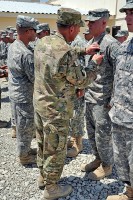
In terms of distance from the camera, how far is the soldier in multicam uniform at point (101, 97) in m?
3.43

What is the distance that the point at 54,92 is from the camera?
311 cm

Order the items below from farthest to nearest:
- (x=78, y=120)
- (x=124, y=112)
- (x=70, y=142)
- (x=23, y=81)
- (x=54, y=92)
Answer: (x=70, y=142) < (x=78, y=120) < (x=23, y=81) < (x=54, y=92) < (x=124, y=112)

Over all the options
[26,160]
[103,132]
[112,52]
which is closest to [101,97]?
[103,132]

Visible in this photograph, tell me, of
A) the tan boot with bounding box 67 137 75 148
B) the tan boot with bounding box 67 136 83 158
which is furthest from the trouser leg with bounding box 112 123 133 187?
the tan boot with bounding box 67 137 75 148

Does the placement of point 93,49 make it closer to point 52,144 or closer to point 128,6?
point 128,6

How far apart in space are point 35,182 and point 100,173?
91 cm

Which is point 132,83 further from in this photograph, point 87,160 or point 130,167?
point 87,160

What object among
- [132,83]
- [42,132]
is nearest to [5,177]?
[42,132]

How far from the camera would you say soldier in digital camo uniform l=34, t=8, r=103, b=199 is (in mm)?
2965

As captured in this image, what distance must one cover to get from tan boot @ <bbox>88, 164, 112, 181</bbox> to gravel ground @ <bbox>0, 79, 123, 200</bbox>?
0.18 feet

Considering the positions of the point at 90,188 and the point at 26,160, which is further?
the point at 26,160

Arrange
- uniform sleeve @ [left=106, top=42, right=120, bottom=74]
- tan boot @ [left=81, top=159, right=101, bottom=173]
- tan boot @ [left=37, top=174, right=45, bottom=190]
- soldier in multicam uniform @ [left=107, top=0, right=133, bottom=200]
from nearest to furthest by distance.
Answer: soldier in multicam uniform @ [left=107, top=0, right=133, bottom=200], uniform sleeve @ [left=106, top=42, right=120, bottom=74], tan boot @ [left=37, top=174, right=45, bottom=190], tan boot @ [left=81, top=159, right=101, bottom=173]

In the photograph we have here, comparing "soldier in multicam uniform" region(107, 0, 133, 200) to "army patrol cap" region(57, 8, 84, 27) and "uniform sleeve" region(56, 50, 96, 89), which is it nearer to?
"uniform sleeve" region(56, 50, 96, 89)

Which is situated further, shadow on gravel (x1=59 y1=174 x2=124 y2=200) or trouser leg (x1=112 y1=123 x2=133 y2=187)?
shadow on gravel (x1=59 y1=174 x2=124 y2=200)
